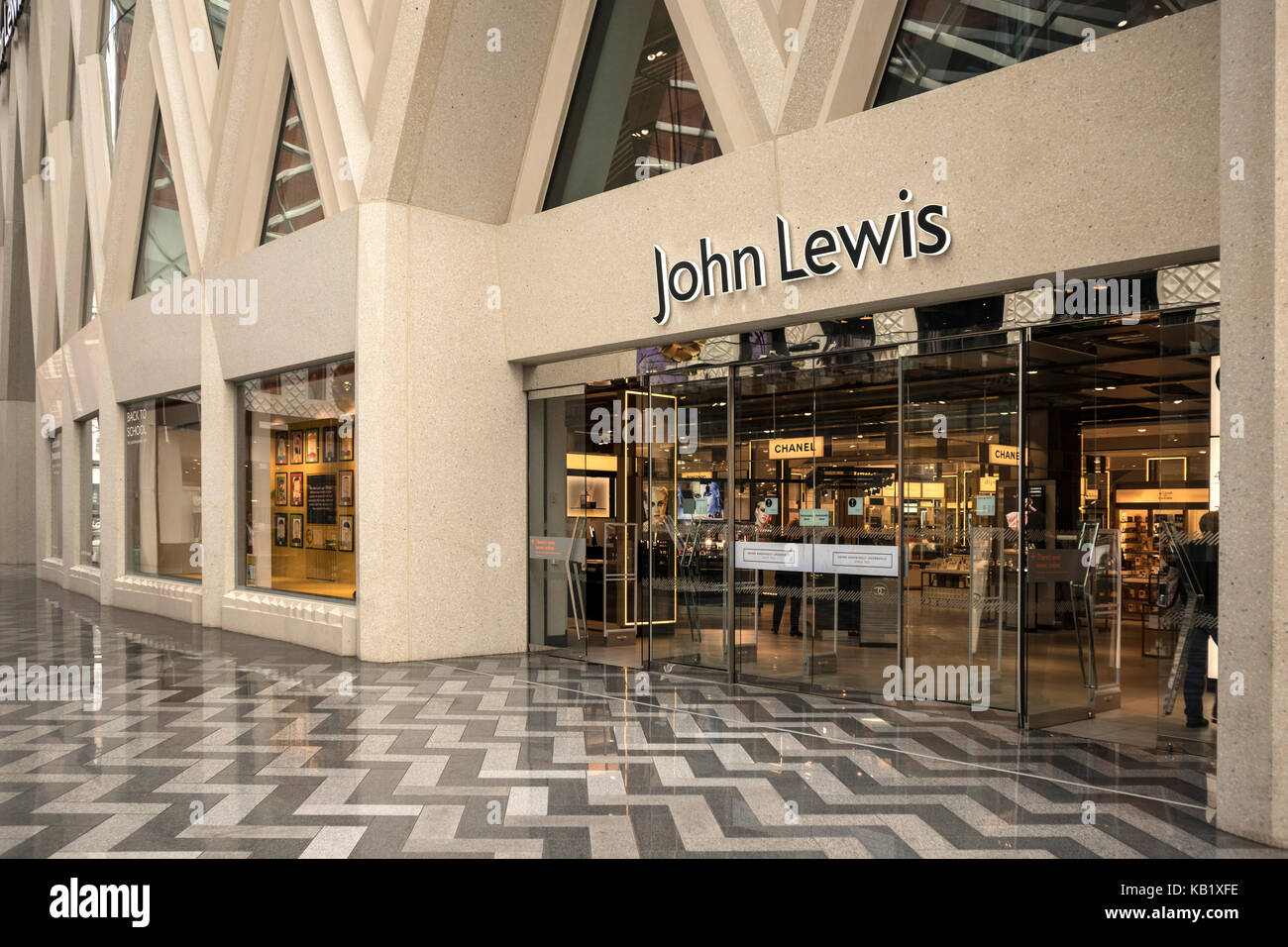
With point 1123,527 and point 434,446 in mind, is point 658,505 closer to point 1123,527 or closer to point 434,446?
point 434,446

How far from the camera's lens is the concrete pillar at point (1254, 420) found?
4.47 metres

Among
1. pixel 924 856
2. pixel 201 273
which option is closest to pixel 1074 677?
pixel 924 856

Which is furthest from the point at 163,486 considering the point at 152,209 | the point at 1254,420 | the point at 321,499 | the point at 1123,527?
the point at 1254,420

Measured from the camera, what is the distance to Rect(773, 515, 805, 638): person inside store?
28.3 ft

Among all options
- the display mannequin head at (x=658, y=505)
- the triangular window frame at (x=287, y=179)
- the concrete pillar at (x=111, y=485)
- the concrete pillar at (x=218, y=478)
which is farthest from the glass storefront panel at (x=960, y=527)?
the concrete pillar at (x=111, y=485)

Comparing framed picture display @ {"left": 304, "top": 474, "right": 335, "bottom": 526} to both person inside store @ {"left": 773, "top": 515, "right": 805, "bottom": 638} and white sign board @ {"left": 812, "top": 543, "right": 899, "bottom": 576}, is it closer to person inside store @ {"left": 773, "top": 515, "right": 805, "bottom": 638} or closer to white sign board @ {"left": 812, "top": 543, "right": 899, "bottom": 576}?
person inside store @ {"left": 773, "top": 515, "right": 805, "bottom": 638}

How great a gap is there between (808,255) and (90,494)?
15305 millimetres

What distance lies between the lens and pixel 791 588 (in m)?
8.69

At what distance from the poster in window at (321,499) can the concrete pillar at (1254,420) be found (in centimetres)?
900

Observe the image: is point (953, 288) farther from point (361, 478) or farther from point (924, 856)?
point (361, 478)

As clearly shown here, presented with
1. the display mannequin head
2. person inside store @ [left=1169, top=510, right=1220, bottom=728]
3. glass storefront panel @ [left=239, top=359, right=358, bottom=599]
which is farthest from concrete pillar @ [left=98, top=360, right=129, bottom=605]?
person inside store @ [left=1169, top=510, right=1220, bottom=728]

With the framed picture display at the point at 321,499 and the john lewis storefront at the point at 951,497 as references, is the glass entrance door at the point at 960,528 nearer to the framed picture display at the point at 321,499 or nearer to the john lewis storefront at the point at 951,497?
the john lewis storefront at the point at 951,497

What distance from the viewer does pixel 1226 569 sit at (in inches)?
188

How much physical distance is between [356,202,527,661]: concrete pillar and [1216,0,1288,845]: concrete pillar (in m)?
7.16
